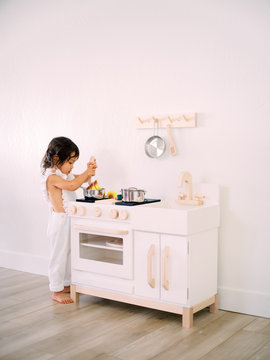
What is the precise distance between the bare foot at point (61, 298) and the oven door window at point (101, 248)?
307 mm

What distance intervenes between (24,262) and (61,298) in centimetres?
101

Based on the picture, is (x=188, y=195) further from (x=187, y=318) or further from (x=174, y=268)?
(x=187, y=318)

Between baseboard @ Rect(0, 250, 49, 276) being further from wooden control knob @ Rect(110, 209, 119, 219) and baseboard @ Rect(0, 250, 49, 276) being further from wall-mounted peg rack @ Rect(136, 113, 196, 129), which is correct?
wall-mounted peg rack @ Rect(136, 113, 196, 129)

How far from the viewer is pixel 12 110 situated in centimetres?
416

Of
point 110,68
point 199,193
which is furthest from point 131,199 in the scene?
point 110,68

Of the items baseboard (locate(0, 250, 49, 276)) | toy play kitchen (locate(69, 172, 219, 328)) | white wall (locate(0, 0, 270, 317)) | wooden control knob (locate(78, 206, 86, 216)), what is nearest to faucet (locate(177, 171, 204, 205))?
toy play kitchen (locate(69, 172, 219, 328))

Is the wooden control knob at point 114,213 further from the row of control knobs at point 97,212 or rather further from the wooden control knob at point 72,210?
the wooden control knob at point 72,210

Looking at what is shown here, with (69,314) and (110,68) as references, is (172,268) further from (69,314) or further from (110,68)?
(110,68)

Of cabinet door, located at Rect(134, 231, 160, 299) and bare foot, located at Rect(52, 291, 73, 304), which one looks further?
bare foot, located at Rect(52, 291, 73, 304)

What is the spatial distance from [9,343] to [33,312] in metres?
0.50

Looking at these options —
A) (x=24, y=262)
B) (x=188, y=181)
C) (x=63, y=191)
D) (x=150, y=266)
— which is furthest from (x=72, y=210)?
(x=24, y=262)

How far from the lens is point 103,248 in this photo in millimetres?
3111

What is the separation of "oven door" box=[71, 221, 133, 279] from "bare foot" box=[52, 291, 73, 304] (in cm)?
22

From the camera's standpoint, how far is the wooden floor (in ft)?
7.86
